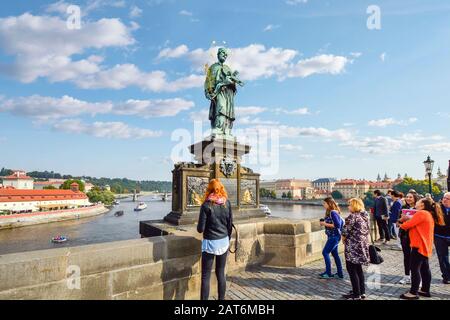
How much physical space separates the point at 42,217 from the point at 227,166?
64838 mm

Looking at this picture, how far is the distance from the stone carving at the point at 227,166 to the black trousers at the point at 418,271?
15.6ft

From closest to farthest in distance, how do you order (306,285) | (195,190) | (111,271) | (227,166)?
(111,271)
(306,285)
(195,190)
(227,166)

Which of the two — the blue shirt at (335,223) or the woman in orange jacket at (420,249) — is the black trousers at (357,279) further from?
the blue shirt at (335,223)

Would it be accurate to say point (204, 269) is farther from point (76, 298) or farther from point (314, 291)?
point (314, 291)

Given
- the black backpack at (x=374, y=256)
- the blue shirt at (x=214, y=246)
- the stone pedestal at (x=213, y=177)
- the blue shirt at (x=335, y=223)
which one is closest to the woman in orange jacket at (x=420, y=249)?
the black backpack at (x=374, y=256)

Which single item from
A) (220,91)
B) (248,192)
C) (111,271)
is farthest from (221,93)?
(111,271)

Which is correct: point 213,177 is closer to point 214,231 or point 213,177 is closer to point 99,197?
point 214,231

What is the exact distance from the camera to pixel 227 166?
8.04 meters

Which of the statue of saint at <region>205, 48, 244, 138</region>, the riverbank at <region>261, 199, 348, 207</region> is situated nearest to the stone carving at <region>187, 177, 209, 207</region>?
the statue of saint at <region>205, 48, 244, 138</region>

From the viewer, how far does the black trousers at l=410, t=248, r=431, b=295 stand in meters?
4.38

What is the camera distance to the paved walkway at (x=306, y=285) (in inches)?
175

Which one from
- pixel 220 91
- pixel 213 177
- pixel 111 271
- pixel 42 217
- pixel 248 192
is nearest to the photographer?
pixel 111 271
